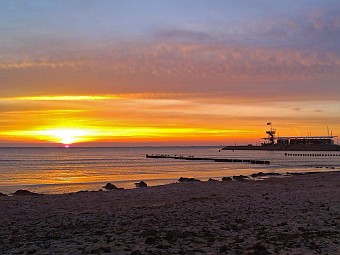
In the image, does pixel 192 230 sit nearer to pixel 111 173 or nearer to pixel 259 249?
pixel 259 249

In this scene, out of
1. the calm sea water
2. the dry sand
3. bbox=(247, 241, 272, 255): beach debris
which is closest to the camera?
bbox=(247, 241, 272, 255): beach debris

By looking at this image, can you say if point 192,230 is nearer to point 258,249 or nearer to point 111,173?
point 258,249

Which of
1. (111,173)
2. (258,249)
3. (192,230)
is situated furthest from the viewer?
(111,173)

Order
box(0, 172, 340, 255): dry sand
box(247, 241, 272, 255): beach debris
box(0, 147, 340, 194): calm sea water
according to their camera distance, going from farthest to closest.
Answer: box(0, 147, 340, 194): calm sea water
box(0, 172, 340, 255): dry sand
box(247, 241, 272, 255): beach debris

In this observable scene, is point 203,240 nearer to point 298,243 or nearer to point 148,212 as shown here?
point 298,243

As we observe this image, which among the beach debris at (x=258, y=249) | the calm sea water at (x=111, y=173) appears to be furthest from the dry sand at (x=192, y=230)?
the calm sea water at (x=111, y=173)

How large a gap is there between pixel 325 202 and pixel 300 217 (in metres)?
4.02

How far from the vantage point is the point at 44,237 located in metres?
10.1

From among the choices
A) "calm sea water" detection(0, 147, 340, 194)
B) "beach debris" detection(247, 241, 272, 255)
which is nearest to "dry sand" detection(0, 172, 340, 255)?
"beach debris" detection(247, 241, 272, 255)

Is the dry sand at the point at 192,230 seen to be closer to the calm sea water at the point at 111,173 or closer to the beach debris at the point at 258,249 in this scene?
the beach debris at the point at 258,249

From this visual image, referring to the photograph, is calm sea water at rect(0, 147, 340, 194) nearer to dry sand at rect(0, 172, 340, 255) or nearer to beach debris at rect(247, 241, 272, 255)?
dry sand at rect(0, 172, 340, 255)

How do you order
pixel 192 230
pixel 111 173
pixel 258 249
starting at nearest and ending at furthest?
pixel 258 249
pixel 192 230
pixel 111 173

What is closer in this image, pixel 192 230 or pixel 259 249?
pixel 259 249

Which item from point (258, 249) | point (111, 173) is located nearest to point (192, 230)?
point (258, 249)
